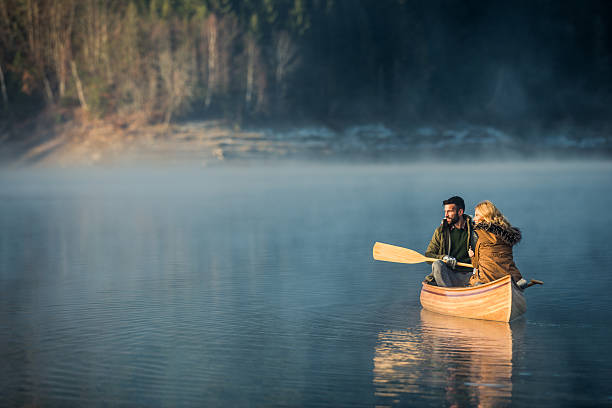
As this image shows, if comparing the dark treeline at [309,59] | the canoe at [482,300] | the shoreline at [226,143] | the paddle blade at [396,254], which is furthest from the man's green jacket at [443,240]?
the dark treeline at [309,59]

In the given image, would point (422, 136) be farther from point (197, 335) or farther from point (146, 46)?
point (197, 335)

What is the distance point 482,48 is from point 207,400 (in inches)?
3799

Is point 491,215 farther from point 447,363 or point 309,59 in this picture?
point 309,59

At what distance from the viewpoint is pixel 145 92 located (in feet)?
230

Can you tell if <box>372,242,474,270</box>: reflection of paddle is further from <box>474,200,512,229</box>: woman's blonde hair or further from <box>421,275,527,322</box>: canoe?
<box>474,200,512,229</box>: woman's blonde hair

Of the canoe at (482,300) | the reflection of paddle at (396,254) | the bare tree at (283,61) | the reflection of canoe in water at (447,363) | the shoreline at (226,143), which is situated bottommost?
the reflection of canoe in water at (447,363)

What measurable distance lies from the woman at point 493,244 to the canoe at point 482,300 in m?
0.23

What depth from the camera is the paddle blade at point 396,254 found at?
14.5 metres

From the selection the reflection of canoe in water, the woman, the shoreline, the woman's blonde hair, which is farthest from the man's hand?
the shoreline

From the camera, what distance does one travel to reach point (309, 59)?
83812 mm

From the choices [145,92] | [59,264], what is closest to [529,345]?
[59,264]

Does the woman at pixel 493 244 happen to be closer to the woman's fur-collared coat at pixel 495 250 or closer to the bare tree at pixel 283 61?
the woman's fur-collared coat at pixel 495 250

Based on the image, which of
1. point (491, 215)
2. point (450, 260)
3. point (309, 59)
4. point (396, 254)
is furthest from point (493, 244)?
point (309, 59)

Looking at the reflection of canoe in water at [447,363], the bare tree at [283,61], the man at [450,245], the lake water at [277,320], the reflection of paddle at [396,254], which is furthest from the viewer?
the bare tree at [283,61]
